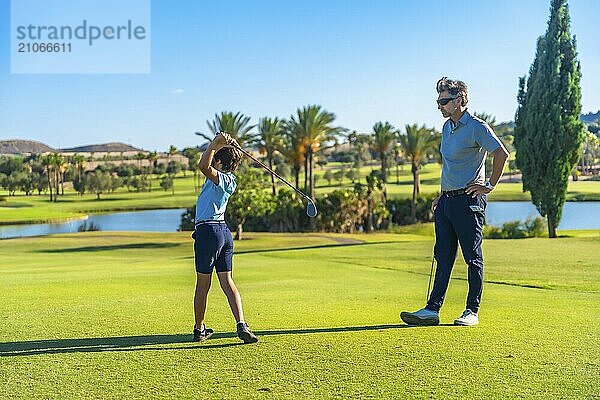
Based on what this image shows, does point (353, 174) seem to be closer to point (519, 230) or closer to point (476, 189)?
point (519, 230)

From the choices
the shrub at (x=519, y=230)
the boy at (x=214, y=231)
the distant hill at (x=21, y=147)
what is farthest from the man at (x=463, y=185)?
the distant hill at (x=21, y=147)

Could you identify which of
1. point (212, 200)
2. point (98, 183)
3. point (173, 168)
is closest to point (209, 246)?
point (212, 200)

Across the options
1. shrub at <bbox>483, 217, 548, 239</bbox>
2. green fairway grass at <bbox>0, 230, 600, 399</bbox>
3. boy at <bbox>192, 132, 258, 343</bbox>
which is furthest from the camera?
shrub at <bbox>483, 217, 548, 239</bbox>

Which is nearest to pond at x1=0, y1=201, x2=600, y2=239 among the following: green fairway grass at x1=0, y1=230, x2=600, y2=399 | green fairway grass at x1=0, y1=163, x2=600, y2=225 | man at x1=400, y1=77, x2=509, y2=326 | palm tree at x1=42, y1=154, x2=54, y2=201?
green fairway grass at x1=0, y1=163, x2=600, y2=225

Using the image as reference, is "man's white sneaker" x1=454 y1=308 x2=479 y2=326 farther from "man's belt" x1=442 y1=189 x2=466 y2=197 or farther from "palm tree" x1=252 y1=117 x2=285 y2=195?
"palm tree" x1=252 y1=117 x2=285 y2=195

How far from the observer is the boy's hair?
689 cm

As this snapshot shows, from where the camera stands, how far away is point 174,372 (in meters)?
5.45

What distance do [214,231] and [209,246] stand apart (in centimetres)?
15

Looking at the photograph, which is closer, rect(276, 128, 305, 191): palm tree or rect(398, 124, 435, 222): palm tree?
rect(276, 128, 305, 191): palm tree

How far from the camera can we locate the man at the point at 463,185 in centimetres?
733

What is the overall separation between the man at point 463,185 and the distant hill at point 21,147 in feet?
457

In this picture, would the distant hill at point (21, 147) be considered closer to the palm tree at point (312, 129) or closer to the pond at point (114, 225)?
the pond at point (114, 225)

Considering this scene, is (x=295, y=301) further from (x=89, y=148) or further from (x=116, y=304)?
(x=89, y=148)

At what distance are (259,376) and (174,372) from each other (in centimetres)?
68
